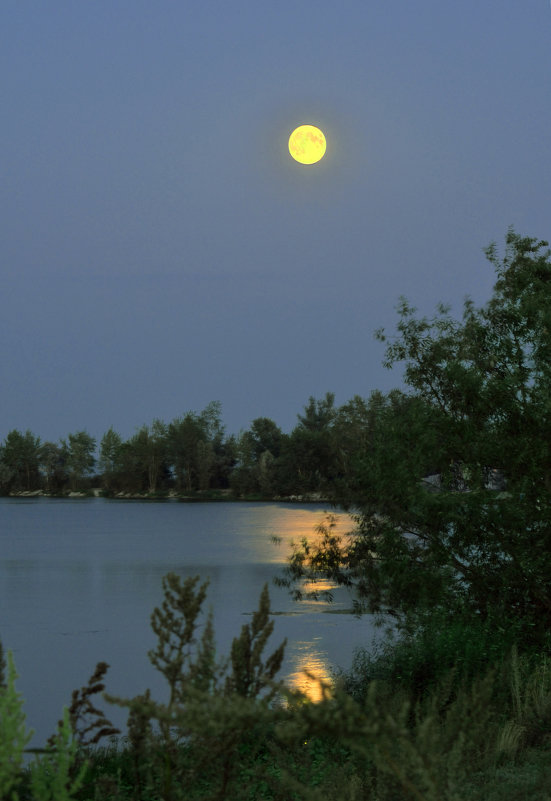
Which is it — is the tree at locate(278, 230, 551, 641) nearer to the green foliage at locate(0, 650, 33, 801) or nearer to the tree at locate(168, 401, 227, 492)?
the green foliage at locate(0, 650, 33, 801)

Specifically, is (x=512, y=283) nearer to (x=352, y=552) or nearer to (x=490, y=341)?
(x=490, y=341)

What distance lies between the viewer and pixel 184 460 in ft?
328

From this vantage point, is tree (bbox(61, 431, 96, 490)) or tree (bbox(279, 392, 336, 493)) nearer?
tree (bbox(279, 392, 336, 493))

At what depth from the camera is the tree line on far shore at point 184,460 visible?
8994cm

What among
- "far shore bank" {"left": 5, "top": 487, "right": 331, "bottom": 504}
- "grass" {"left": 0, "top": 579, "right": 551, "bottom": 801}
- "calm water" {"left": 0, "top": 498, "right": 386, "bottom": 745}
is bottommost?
"calm water" {"left": 0, "top": 498, "right": 386, "bottom": 745}

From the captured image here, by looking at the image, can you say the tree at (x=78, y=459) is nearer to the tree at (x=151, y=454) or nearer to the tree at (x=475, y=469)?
the tree at (x=151, y=454)

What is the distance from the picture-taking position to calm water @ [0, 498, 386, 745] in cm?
1449

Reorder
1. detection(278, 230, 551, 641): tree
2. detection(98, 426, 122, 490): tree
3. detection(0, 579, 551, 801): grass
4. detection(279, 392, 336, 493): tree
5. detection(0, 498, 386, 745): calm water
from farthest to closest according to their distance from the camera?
detection(98, 426, 122, 490): tree < detection(279, 392, 336, 493): tree < detection(0, 498, 386, 745): calm water < detection(278, 230, 551, 641): tree < detection(0, 579, 551, 801): grass

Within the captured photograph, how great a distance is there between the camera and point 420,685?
32.2 ft

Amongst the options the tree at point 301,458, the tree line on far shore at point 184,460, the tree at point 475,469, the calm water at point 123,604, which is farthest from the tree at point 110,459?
the tree at point 475,469

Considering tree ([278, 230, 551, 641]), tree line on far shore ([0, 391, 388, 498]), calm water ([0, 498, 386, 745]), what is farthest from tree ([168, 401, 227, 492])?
tree ([278, 230, 551, 641])

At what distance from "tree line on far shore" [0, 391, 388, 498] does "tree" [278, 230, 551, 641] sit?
72.8 meters

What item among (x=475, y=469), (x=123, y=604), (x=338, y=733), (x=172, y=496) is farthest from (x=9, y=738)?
(x=172, y=496)

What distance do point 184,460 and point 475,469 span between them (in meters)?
89.9
